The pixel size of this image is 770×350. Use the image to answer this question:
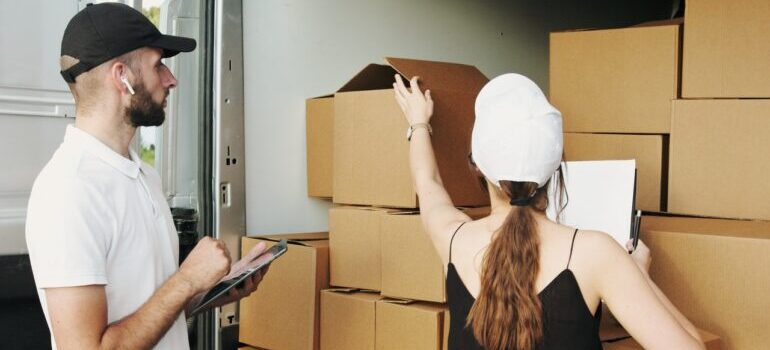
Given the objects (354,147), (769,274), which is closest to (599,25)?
(354,147)

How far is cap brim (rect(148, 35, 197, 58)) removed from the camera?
1843mm

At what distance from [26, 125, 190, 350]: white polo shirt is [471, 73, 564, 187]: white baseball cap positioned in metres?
0.67

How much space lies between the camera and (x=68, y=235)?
5.21ft

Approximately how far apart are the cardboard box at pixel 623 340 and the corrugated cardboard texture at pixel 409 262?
1.48 ft

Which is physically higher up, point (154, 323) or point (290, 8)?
point (290, 8)

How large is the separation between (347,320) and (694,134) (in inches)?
42.1

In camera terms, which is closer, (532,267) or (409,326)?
(532,267)

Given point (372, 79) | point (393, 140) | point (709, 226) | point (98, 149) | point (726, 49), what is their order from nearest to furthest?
point (98, 149), point (709, 226), point (726, 49), point (393, 140), point (372, 79)

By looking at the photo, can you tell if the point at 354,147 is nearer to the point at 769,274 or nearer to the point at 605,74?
the point at 605,74

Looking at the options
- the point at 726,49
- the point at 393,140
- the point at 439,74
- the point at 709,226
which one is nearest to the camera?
the point at 709,226

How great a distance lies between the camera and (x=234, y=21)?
104 inches

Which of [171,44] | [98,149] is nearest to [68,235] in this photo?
[98,149]

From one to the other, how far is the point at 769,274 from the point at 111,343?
1431 millimetres

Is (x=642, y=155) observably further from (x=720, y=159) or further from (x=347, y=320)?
(x=347, y=320)
